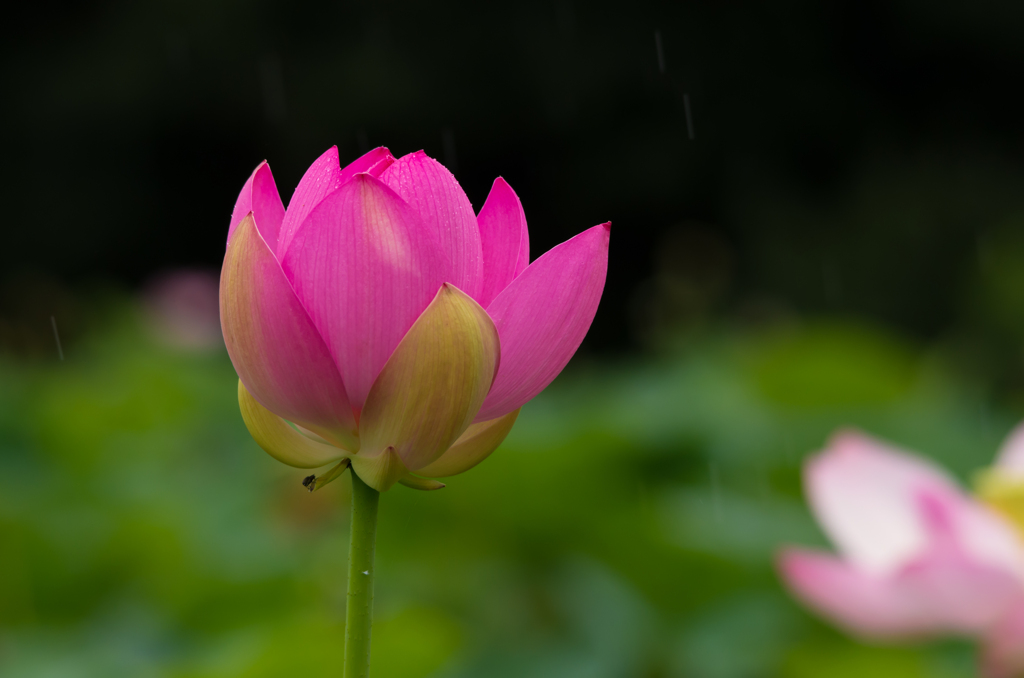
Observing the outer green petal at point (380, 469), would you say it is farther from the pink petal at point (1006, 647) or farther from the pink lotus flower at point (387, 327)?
the pink petal at point (1006, 647)

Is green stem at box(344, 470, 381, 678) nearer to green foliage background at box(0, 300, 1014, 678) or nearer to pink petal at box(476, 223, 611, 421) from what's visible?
pink petal at box(476, 223, 611, 421)

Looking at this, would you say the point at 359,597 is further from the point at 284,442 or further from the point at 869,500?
the point at 869,500

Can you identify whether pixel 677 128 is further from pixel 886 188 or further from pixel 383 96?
pixel 383 96

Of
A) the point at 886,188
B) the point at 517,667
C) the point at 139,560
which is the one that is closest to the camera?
the point at 517,667

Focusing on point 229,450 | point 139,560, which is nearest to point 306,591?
point 139,560

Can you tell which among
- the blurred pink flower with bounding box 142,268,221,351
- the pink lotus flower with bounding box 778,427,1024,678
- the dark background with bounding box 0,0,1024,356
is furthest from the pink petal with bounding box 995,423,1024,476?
the dark background with bounding box 0,0,1024,356
